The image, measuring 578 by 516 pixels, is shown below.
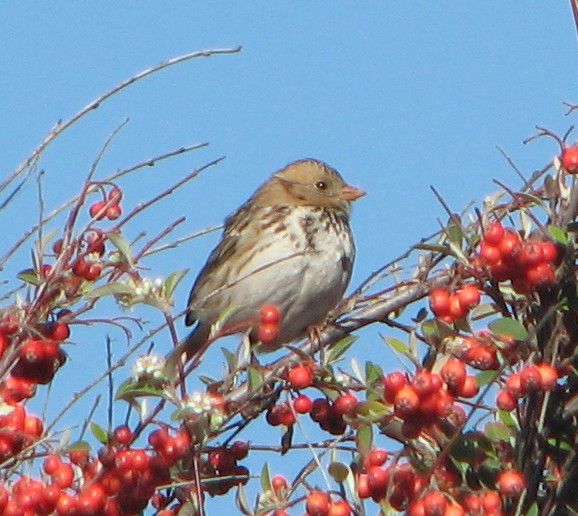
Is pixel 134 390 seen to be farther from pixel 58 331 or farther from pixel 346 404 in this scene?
pixel 346 404

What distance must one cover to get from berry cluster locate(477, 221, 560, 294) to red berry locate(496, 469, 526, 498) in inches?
14.6

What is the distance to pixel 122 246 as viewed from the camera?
285cm

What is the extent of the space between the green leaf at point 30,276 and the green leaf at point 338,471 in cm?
73

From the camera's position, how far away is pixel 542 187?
277 centimetres

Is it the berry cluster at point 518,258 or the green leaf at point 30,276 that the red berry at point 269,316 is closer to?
the green leaf at point 30,276

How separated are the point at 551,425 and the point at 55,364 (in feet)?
3.35

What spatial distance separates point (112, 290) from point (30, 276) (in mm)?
203

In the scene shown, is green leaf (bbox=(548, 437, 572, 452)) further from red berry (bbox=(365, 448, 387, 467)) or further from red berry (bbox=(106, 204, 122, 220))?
red berry (bbox=(106, 204, 122, 220))

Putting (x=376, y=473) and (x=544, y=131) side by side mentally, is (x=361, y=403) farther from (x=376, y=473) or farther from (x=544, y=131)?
(x=544, y=131)

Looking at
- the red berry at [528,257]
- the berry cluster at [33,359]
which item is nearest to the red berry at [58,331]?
the berry cluster at [33,359]

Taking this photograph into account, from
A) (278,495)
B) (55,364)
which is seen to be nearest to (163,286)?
(55,364)

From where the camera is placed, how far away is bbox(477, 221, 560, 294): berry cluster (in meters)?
2.46

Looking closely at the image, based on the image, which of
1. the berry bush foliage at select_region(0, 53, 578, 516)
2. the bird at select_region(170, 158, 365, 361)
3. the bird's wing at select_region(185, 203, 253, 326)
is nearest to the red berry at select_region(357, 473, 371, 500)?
the berry bush foliage at select_region(0, 53, 578, 516)

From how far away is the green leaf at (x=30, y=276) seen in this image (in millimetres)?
2824
